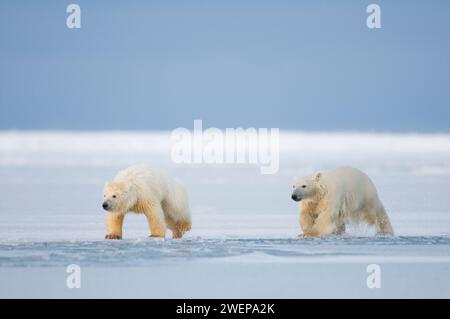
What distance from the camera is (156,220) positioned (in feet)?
28.2

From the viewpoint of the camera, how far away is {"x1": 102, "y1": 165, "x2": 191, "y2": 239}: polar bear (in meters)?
8.48

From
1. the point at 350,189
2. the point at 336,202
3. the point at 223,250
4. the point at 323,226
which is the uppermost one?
the point at 350,189

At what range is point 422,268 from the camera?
23.8 ft

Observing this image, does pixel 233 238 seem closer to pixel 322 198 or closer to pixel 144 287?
pixel 322 198

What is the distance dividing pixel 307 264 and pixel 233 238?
137 cm

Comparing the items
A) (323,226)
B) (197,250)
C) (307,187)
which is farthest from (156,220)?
(323,226)

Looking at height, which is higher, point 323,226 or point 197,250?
point 323,226

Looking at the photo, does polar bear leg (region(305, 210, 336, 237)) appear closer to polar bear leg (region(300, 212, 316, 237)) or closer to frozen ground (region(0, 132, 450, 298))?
polar bear leg (region(300, 212, 316, 237))

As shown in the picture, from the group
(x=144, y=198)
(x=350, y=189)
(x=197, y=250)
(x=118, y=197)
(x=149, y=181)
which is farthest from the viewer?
(x=350, y=189)

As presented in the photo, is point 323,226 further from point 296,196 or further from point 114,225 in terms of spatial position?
point 114,225

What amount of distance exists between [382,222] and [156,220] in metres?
1.96

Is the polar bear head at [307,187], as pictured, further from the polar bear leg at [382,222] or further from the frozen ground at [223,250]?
the polar bear leg at [382,222]
